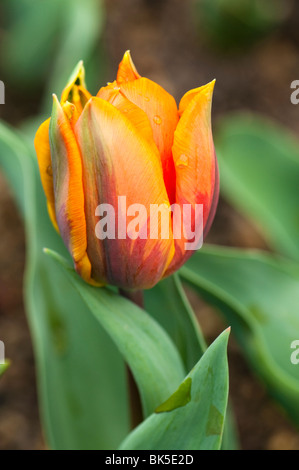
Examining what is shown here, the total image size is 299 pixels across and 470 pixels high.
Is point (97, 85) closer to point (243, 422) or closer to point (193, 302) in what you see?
Answer: point (193, 302)

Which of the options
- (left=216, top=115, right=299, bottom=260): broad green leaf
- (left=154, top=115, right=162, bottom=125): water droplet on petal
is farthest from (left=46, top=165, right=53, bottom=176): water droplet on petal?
(left=216, top=115, right=299, bottom=260): broad green leaf

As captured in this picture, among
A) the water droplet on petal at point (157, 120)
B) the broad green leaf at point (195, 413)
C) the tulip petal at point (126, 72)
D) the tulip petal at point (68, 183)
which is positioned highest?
the tulip petal at point (126, 72)

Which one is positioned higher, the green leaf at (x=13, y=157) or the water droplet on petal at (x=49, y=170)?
the green leaf at (x=13, y=157)

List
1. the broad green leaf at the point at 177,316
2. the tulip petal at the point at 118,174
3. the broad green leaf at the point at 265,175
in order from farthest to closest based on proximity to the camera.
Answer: the broad green leaf at the point at 265,175, the broad green leaf at the point at 177,316, the tulip petal at the point at 118,174

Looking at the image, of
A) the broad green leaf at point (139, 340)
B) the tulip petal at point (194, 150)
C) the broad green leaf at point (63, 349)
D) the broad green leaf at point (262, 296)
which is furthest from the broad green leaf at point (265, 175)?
the tulip petal at point (194, 150)

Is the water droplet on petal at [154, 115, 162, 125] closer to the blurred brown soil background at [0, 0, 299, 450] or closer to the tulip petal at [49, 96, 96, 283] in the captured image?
the tulip petal at [49, 96, 96, 283]

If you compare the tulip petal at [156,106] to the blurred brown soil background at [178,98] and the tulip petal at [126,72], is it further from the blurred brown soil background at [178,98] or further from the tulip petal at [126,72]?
the blurred brown soil background at [178,98]
